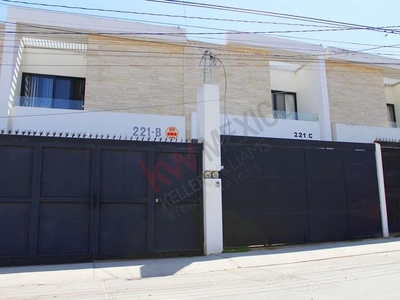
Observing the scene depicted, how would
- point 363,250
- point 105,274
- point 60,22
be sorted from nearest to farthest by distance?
point 105,274 < point 363,250 < point 60,22

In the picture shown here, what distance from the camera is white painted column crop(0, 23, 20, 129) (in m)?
13.9

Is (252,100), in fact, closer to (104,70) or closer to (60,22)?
(104,70)

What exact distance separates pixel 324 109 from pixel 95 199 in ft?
44.8

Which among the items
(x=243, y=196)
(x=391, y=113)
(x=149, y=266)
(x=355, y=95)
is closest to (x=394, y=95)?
(x=391, y=113)

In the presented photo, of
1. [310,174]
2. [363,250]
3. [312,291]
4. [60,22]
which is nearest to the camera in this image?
[312,291]

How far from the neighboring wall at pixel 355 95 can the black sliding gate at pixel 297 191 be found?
7.43 m

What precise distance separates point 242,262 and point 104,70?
10.7 meters

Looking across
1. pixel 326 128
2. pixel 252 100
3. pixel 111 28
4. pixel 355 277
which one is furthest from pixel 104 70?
pixel 355 277

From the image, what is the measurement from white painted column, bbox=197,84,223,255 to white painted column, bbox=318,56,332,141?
10.2 metres

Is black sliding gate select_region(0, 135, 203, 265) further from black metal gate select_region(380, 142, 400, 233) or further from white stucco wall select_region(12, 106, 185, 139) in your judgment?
black metal gate select_region(380, 142, 400, 233)

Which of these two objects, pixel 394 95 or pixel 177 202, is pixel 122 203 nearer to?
pixel 177 202

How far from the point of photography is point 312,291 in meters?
5.53

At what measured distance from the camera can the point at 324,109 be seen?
18.1 m

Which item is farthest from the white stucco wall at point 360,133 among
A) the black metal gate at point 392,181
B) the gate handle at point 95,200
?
the gate handle at point 95,200
